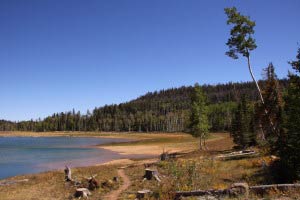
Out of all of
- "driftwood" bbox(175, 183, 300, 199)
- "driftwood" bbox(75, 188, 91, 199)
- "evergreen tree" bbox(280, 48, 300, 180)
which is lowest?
"driftwood" bbox(75, 188, 91, 199)

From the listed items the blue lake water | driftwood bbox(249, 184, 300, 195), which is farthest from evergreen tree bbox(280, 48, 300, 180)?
the blue lake water

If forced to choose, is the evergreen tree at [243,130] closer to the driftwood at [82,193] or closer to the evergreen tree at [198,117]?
the evergreen tree at [198,117]

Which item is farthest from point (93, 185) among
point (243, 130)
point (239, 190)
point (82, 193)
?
point (243, 130)

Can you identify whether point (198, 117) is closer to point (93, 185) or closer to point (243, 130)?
point (243, 130)

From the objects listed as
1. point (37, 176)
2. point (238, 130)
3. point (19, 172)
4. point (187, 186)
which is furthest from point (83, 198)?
point (238, 130)

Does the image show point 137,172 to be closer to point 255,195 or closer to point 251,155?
point 251,155

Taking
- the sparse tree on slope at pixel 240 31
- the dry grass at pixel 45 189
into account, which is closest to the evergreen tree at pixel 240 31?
the sparse tree on slope at pixel 240 31

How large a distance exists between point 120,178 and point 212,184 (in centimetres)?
875

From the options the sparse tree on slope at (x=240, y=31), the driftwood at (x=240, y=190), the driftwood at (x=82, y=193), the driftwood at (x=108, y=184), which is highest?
the sparse tree on slope at (x=240, y=31)

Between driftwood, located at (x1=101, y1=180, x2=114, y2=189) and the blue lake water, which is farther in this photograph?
the blue lake water

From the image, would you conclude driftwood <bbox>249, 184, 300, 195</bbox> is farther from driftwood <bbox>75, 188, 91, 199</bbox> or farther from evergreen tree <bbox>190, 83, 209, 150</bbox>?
evergreen tree <bbox>190, 83, 209, 150</bbox>

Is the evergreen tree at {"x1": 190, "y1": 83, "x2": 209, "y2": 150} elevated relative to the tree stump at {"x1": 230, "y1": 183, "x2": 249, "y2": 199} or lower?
elevated

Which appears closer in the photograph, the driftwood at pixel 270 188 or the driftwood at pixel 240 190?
the driftwood at pixel 240 190

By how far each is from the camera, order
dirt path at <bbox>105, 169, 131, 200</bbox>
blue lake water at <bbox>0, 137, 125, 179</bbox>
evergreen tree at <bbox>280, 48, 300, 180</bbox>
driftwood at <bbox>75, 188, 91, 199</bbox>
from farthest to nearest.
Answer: blue lake water at <bbox>0, 137, 125, 179</bbox>, driftwood at <bbox>75, 188, 91, 199</bbox>, dirt path at <bbox>105, 169, 131, 200</bbox>, evergreen tree at <bbox>280, 48, 300, 180</bbox>
